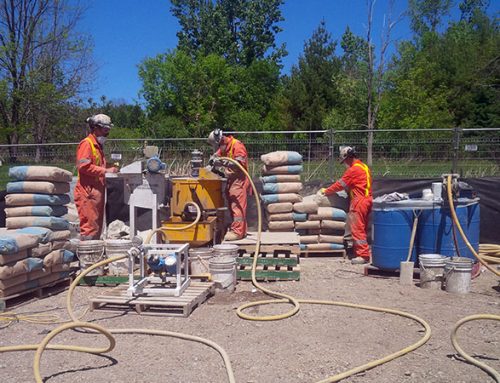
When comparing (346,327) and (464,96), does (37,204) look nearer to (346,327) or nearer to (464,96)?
(346,327)

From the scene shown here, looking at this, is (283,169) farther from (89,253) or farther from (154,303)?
(154,303)

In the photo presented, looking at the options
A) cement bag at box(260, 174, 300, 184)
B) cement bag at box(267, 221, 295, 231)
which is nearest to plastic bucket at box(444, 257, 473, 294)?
cement bag at box(267, 221, 295, 231)

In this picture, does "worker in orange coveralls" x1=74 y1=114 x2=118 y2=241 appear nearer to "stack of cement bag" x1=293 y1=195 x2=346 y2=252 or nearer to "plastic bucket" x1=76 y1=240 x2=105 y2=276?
"plastic bucket" x1=76 y1=240 x2=105 y2=276

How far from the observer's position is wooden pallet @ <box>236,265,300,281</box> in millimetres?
7387

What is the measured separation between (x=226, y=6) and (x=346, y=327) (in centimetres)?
3858

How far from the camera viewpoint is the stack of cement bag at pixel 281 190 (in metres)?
9.16

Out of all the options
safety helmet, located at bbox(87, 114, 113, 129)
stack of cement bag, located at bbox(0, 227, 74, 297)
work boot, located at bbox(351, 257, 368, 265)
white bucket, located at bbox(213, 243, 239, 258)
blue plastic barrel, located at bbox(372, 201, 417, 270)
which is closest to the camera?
stack of cement bag, located at bbox(0, 227, 74, 297)

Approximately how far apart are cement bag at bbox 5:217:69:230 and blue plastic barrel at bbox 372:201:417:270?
4386mm

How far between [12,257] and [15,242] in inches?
7.5

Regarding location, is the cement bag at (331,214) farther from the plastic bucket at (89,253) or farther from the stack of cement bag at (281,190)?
the plastic bucket at (89,253)

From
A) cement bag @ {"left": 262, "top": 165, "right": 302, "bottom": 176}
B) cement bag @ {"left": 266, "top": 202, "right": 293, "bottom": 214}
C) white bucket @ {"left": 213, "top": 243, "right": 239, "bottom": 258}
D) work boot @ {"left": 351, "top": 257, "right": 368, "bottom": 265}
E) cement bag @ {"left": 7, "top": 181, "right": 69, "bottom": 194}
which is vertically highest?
cement bag @ {"left": 262, "top": 165, "right": 302, "bottom": 176}

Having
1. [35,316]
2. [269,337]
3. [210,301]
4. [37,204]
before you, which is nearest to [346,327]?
[269,337]

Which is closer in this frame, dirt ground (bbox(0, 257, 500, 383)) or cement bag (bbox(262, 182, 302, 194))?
dirt ground (bbox(0, 257, 500, 383))

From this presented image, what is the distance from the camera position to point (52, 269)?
691cm
